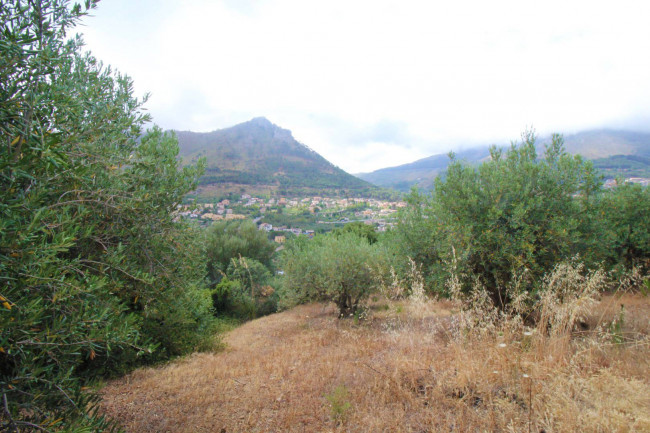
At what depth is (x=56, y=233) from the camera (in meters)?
2.67

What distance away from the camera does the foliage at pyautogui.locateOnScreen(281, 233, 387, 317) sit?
12758 millimetres

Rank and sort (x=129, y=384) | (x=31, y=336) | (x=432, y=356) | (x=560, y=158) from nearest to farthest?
(x=31, y=336) → (x=432, y=356) → (x=129, y=384) → (x=560, y=158)

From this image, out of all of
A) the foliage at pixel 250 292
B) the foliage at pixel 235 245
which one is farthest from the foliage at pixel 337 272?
the foliage at pixel 235 245

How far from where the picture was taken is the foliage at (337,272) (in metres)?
12.8

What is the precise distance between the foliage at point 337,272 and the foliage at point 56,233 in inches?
338

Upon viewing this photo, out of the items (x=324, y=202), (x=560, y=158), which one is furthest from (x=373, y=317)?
(x=324, y=202)

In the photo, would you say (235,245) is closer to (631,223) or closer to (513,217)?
(513,217)

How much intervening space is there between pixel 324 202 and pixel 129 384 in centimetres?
7165

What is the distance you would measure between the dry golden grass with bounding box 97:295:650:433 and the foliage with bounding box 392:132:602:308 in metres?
1.72

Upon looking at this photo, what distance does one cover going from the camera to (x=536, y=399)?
11.6ft

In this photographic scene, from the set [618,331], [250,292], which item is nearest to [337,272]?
[618,331]

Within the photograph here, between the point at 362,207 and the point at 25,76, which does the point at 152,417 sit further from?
the point at 362,207

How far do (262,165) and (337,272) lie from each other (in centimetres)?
10190

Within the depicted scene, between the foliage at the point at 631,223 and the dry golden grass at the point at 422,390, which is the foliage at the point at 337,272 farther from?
the foliage at the point at 631,223
